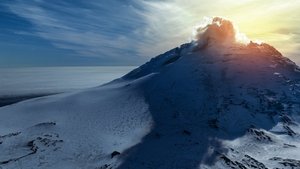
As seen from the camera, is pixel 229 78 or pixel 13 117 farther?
pixel 229 78

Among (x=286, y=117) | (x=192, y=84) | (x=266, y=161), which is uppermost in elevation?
(x=192, y=84)

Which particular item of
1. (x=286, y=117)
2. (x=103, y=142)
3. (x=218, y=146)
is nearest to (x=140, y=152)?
(x=103, y=142)

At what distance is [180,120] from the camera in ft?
242

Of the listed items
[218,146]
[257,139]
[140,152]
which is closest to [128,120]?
[140,152]

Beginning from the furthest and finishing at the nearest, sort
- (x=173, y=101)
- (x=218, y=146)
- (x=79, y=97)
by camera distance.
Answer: (x=79, y=97) < (x=173, y=101) < (x=218, y=146)

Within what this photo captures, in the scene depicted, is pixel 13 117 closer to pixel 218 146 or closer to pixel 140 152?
pixel 140 152

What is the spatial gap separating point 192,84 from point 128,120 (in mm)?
21453

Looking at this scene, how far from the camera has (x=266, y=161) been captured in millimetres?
58125

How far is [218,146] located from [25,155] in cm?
3186

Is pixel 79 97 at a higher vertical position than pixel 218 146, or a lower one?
higher

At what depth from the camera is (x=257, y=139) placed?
218 feet

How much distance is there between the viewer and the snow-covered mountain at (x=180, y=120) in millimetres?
59031

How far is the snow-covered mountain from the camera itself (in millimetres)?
59031

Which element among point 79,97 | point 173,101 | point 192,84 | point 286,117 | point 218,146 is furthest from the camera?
point 79,97
